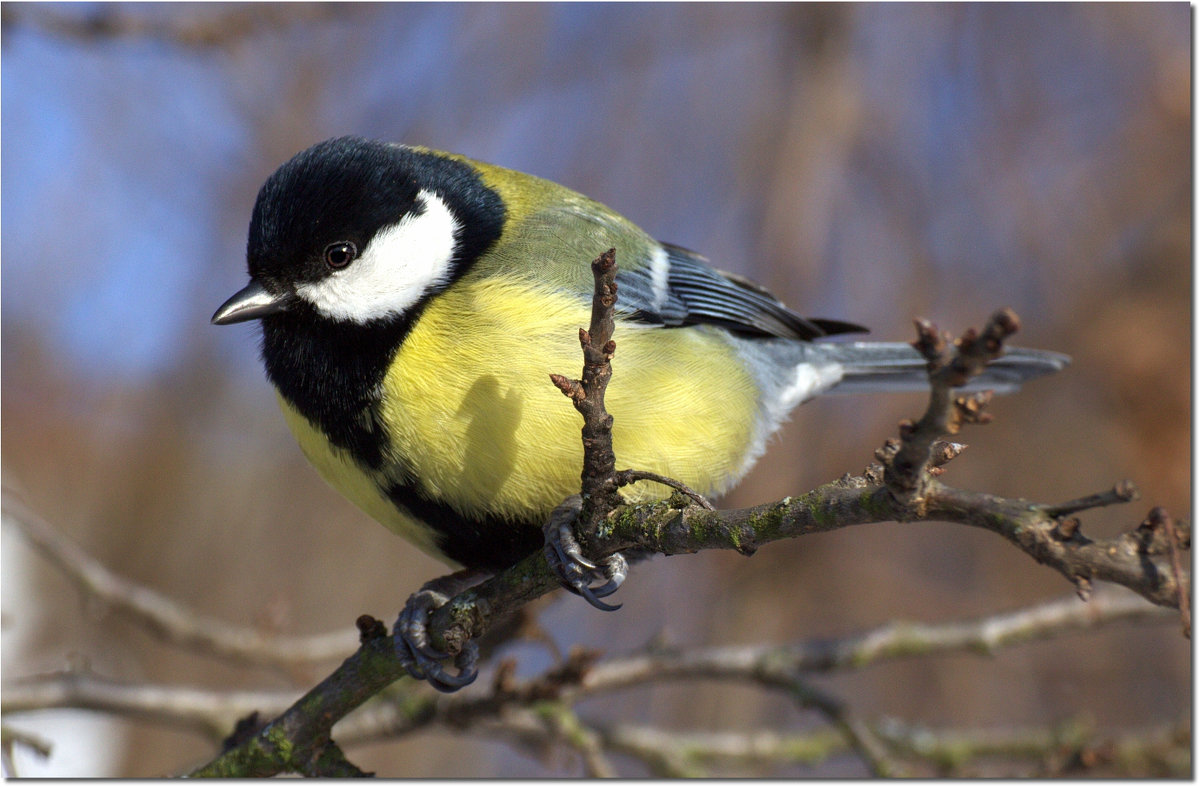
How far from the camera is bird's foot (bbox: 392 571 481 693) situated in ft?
6.11

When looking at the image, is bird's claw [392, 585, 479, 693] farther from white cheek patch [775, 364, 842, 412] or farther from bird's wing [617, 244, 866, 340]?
white cheek patch [775, 364, 842, 412]

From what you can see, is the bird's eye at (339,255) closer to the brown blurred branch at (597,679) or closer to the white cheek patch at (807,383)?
the brown blurred branch at (597,679)

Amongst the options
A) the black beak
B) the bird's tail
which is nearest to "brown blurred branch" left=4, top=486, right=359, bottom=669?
the black beak

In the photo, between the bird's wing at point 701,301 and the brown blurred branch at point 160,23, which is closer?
the brown blurred branch at point 160,23

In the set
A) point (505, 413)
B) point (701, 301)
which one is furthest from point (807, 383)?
point (505, 413)

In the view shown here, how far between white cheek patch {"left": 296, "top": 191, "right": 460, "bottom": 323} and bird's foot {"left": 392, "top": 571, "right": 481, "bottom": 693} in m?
0.59

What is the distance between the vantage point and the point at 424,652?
6.15 ft

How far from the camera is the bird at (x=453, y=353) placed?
1.85 meters

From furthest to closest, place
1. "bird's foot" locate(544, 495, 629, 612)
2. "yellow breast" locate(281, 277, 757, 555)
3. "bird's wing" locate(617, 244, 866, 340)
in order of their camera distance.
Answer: "bird's wing" locate(617, 244, 866, 340) → "yellow breast" locate(281, 277, 757, 555) → "bird's foot" locate(544, 495, 629, 612)

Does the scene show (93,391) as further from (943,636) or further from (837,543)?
(943,636)

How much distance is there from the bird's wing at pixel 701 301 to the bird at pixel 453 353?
1cm

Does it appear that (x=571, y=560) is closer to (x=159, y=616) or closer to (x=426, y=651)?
(x=426, y=651)

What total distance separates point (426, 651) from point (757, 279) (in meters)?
2.25

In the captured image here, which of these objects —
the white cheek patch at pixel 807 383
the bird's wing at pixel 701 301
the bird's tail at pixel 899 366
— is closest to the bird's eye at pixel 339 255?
the bird's wing at pixel 701 301
